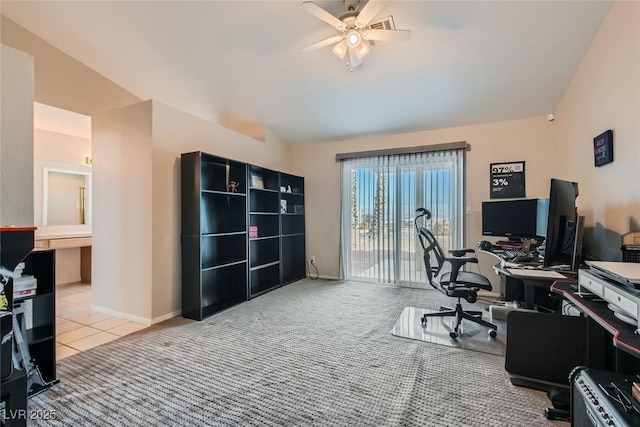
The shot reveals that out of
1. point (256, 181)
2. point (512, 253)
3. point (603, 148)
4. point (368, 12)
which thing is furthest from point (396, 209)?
point (368, 12)

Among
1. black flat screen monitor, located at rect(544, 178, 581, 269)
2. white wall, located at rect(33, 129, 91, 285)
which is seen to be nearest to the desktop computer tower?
black flat screen monitor, located at rect(544, 178, 581, 269)

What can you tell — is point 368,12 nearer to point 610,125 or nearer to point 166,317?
point 610,125

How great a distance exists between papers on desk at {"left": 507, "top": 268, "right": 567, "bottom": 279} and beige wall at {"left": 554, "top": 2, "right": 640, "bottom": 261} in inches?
25.2

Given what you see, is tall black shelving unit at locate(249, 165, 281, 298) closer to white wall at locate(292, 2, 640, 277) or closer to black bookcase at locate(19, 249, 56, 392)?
white wall at locate(292, 2, 640, 277)

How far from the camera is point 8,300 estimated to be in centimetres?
151

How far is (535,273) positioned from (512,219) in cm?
155

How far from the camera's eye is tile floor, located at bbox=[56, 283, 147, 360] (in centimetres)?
242

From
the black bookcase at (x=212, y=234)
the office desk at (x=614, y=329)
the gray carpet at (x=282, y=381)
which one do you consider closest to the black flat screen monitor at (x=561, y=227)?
the office desk at (x=614, y=329)

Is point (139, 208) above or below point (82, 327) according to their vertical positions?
above

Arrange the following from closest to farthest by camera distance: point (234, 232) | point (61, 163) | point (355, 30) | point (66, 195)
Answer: point (355, 30)
point (234, 232)
point (61, 163)
point (66, 195)

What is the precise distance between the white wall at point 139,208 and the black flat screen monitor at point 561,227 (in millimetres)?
3366

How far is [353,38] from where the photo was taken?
227 cm

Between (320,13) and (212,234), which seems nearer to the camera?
(320,13)

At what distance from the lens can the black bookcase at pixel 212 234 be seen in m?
3.01
